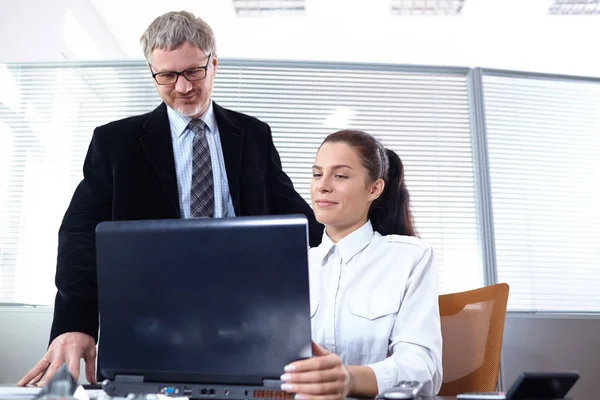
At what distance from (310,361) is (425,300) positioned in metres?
0.68

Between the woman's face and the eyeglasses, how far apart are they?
16.6 inches

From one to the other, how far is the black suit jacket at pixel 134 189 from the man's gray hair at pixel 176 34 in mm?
270

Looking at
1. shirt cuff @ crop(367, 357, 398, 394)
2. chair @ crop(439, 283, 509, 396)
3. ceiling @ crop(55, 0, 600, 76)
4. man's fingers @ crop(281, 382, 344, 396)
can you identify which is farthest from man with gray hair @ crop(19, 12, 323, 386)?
ceiling @ crop(55, 0, 600, 76)

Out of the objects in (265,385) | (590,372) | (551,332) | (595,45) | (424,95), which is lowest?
(590,372)

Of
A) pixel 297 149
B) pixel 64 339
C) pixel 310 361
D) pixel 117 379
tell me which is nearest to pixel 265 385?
pixel 310 361

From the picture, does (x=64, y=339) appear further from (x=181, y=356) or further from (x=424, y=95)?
(x=424, y=95)

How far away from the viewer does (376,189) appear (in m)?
1.79

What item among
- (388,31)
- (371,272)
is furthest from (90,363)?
(388,31)

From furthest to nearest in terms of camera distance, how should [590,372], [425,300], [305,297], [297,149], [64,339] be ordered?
1. [297,149]
2. [590,372]
3. [425,300]
4. [64,339]
5. [305,297]

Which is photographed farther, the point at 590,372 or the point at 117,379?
the point at 590,372

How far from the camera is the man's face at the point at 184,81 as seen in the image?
169cm

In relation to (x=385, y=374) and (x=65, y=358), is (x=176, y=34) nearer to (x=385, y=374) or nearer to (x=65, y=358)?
(x=65, y=358)

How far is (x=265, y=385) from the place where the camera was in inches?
36.4

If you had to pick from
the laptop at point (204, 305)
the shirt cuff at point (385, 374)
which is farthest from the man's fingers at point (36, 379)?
the shirt cuff at point (385, 374)
